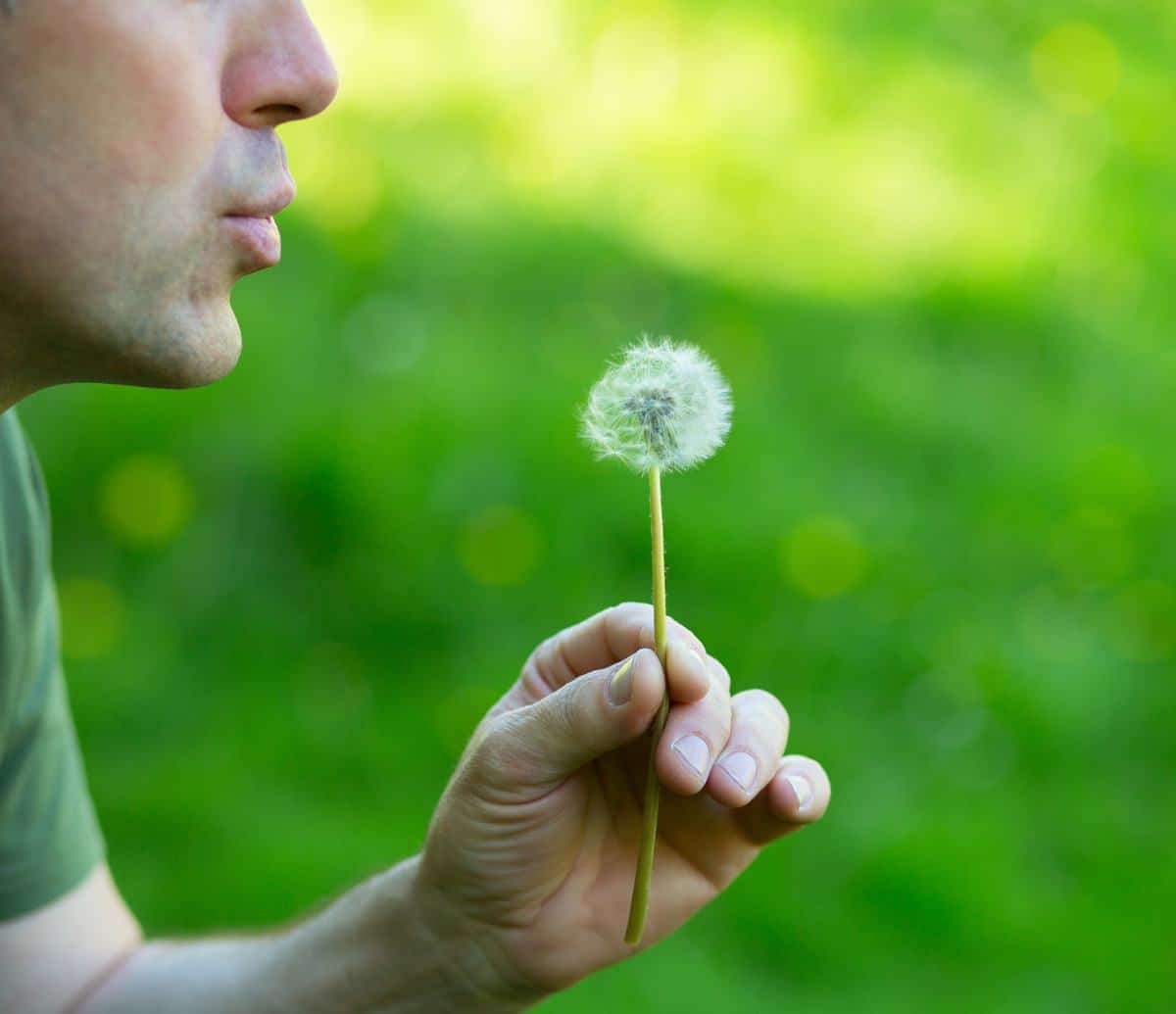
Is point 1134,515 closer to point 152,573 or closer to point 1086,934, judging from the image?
point 1086,934

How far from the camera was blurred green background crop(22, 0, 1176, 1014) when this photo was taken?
3451mm

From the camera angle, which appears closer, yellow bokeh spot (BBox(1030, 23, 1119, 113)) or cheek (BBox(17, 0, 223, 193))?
cheek (BBox(17, 0, 223, 193))

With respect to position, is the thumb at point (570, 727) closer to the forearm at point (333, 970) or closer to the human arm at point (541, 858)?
the human arm at point (541, 858)

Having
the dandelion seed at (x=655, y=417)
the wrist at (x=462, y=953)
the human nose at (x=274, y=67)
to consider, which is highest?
the human nose at (x=274, y=67)

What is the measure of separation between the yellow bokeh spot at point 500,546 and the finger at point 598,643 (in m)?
1.96

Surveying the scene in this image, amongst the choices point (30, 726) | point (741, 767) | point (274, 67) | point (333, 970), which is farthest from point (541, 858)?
point (274, 67)

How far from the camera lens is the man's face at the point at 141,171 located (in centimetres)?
168

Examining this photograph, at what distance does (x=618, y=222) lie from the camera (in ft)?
15.3

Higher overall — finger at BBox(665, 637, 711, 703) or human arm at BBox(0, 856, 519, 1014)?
finger at BBox(665, 637, 711, 703)

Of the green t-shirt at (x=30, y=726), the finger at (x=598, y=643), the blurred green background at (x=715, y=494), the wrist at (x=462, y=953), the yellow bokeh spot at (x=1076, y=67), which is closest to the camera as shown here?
the finger at (x=598, y=643)

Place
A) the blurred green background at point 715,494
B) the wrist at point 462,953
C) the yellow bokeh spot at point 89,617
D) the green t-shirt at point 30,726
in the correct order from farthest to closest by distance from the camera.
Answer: the yellow bokeh spot at point 89,617
the blurred green background at point 715,494
the green t-shirt at point 30,726
the wrist at point 462,953

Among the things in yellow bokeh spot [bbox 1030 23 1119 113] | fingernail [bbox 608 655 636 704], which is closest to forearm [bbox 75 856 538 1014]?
fingernail [bbox 608 655 636 704]

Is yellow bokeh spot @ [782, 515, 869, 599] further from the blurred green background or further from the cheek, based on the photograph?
the cheek

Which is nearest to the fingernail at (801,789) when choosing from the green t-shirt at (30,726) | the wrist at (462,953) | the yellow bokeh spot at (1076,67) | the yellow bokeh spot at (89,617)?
the wrist at (462,953)
